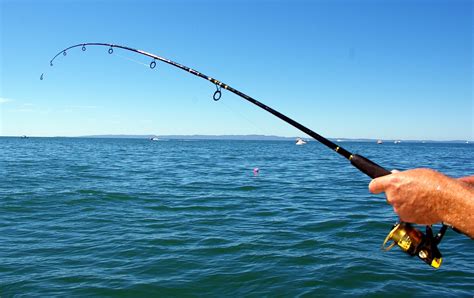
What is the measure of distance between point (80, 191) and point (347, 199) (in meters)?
11.0

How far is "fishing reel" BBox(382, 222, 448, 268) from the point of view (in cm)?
337

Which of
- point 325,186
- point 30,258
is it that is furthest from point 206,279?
point 325,186

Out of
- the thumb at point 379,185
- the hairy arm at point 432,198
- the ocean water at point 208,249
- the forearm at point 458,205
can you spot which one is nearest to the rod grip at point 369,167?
the thumb at point 379,185

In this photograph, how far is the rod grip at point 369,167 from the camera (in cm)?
317

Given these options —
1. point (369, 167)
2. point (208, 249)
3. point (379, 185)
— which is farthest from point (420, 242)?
point (208, 249)

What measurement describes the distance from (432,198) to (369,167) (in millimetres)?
980

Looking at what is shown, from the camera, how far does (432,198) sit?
2.34m

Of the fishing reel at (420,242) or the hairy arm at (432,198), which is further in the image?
the fishing reel at (420,242)

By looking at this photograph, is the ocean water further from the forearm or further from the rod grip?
Answer: the forearm

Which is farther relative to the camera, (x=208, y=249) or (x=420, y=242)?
(x=208, y=249)

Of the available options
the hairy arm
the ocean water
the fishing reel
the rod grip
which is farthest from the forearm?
the ocean water

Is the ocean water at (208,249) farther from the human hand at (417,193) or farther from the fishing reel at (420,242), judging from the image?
the human hand at (417,193)

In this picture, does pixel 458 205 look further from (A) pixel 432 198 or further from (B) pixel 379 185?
(B) pixel 379 185

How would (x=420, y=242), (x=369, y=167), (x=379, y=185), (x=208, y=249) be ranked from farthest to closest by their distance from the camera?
(x=208, y=249)
(x=420, y=242)
(x=369, y=167)
(x=379, y=185)
